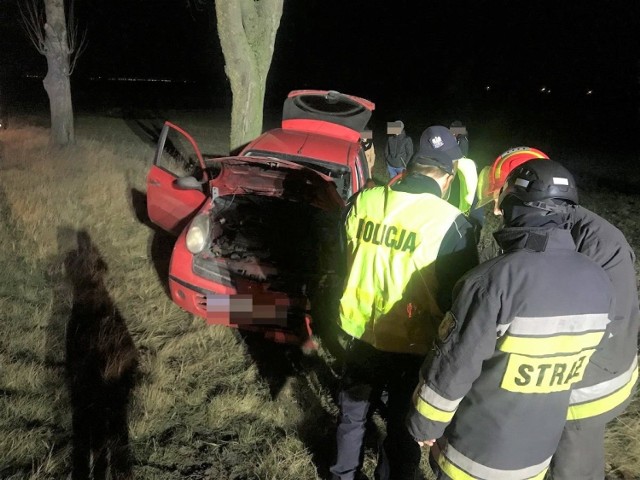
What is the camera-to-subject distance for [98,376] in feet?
10.4

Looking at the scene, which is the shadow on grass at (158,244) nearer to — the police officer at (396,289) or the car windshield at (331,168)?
the car windshield at (331,168)

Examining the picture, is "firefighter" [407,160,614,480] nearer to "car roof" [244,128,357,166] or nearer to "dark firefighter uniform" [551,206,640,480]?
"dark firefighter uniform" [551,206,640,480]

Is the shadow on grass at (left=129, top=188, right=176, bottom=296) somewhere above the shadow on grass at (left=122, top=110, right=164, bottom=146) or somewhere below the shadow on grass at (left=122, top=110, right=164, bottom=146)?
above

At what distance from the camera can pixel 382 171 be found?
10719 mm

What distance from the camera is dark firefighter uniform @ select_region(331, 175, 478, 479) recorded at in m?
1.97

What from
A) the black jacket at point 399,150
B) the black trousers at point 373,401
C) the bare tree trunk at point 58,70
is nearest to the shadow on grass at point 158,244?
the black trousers at point 373,401

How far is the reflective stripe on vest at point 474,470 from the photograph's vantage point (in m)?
1.74

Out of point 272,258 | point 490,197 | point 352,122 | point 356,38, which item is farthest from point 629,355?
point 356,38

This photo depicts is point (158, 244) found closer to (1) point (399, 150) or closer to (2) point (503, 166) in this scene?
(1) point (399, 150)

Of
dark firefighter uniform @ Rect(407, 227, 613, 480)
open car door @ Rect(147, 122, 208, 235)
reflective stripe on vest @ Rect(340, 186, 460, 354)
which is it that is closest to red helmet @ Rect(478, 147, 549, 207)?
reflective stripe on vest @ Rect(340, 186, 460, 354)

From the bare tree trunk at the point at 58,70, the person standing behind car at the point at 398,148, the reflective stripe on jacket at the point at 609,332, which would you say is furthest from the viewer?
the bare tree trunk at the point at 58,70

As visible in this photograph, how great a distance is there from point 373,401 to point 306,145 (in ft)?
10.6

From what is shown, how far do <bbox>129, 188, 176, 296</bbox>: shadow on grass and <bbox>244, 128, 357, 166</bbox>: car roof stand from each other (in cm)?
147

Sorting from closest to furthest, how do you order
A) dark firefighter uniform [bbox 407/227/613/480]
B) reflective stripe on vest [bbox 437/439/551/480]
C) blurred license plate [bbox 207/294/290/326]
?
dark firefighter uniform [bbox 407/227/613/480], reflective stripe on vest [bbox 437/439/551/480], blurred license plate [bbox 207/294/290/326]
